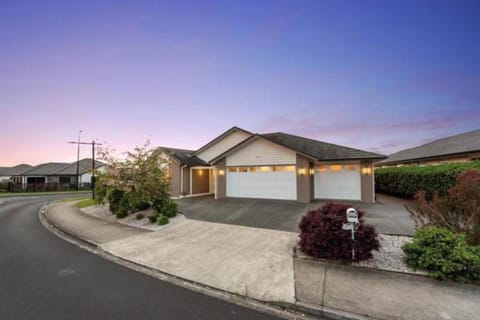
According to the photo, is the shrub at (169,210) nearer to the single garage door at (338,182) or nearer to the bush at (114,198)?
the bush at (114,198)

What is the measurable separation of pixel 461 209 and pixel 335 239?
308cm

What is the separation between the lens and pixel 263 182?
13.8 m

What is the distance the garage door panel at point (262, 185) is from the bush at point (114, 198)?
7.19 m

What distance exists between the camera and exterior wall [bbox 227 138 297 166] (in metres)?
13.1

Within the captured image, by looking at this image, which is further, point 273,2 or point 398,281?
point 273,2

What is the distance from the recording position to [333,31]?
420 inches

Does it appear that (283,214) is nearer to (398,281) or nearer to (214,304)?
(398,281)

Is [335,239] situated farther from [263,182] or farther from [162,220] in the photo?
[263,182]

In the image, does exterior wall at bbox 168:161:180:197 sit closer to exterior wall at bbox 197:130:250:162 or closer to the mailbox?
exterior wall at bbox 197:130:250:162

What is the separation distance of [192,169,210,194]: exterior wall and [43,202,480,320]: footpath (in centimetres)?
1065

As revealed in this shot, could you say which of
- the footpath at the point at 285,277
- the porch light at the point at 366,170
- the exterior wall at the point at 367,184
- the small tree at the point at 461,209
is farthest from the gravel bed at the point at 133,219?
the porch light at the point at 366,170

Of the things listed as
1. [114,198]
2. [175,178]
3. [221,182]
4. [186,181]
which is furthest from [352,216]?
[175,178]

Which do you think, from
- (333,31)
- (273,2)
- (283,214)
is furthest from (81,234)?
(333,31)

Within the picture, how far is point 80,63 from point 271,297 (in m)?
15.0
